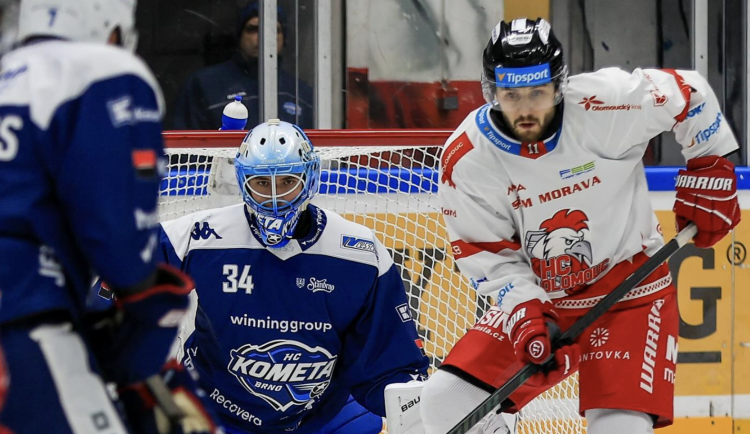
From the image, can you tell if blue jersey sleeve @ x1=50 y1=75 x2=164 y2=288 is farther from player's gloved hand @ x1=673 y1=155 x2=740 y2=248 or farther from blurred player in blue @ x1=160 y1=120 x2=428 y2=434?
player's gloved hand @ x1=673 y1=155 x2=740 y2=248

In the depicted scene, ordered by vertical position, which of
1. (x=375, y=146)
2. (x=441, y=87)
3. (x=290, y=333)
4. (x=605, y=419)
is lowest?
(x=605, y=419)

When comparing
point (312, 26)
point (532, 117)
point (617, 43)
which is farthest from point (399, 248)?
point (617, 43)

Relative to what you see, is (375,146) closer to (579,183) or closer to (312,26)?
(579,183)

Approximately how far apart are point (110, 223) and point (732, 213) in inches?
67.7

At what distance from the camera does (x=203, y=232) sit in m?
2.62

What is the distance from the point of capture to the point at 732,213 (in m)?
2.59

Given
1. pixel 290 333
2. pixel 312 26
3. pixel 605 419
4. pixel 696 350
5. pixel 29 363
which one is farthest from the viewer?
pixel 312 26

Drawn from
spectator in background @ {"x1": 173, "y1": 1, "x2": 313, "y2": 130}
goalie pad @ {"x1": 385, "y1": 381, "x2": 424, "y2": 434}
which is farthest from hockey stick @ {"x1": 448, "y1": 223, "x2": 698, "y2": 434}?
spectator in background @ {"x1": 173, "y1": 1, "x2": 313, "y2": 130}

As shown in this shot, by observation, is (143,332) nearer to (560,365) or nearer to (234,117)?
(560,365)

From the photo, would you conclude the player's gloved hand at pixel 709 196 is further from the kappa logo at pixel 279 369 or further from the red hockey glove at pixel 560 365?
the kappa logo at pixel 279 369

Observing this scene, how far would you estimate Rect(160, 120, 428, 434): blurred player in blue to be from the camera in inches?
101

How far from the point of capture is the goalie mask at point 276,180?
2512 mm

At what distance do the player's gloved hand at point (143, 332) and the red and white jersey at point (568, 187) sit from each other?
1119 millimetres

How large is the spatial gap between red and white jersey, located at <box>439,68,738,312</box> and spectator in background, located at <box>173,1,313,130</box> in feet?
5.69
